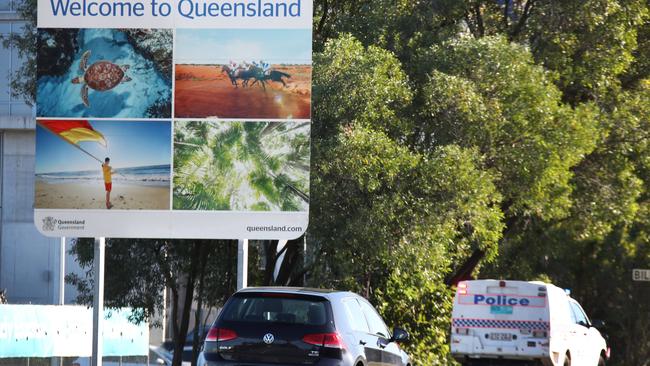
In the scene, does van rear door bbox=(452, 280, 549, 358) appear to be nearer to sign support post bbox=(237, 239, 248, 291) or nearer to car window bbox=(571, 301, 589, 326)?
car window bbox=(571, 301, 589, 326)

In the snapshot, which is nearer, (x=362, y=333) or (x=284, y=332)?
(x=284, y=332)

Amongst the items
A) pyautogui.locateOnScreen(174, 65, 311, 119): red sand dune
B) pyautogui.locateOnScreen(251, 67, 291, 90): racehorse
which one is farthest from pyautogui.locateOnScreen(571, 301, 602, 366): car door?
pyautogui.locateOnScreen(251, 67, 291, 90): racehorse

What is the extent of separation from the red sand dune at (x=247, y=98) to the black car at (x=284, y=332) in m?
3.50

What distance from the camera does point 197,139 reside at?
16.3 m

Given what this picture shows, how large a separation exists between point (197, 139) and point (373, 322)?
364 centimetres

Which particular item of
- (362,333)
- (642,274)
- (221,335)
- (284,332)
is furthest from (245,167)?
(642,274)

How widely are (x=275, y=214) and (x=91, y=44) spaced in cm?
351

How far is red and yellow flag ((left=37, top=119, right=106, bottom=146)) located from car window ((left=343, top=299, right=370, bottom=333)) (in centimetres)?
468

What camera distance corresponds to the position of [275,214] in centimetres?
1625

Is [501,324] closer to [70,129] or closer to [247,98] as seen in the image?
[247,98]

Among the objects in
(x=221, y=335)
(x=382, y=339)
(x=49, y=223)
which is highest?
(x=49, y=223)

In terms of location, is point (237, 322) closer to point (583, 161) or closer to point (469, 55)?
point (469, 55)

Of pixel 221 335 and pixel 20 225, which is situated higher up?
pixel 221 335

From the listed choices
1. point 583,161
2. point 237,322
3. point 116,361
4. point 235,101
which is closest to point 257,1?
point 235,101
